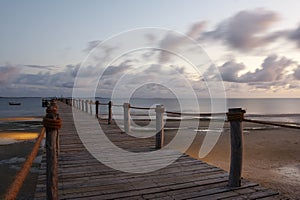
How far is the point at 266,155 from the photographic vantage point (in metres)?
13.2

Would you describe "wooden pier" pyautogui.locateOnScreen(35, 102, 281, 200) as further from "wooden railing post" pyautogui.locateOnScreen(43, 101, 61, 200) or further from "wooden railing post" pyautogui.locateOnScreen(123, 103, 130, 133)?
"wooden railing post" pyautogui.locateOnScreen(123, 103, 130, 133)

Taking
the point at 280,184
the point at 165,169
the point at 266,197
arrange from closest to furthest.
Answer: the point at 266,197, the point at 165,169, the point at 280,184

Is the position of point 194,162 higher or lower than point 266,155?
higher

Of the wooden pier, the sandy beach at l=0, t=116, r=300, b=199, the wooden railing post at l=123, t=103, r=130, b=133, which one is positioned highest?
the wooden railing post at l=123, t=103, r=130, b=133

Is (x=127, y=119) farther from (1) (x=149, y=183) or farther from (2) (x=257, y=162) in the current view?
(1) (x=149, y=183)

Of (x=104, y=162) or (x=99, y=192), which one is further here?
(x=104, y=162)

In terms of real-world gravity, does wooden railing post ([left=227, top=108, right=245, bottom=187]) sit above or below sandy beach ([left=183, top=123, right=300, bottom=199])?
above

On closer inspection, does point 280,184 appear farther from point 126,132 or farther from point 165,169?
point 126,132

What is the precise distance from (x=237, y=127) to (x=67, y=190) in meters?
3.09

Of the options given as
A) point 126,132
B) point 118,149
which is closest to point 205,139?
point 126,132

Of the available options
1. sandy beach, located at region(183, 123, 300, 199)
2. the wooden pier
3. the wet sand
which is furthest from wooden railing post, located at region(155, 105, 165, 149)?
the wet sand

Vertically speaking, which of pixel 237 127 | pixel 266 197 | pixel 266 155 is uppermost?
pixel 237 127

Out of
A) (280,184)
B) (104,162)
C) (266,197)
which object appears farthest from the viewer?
(280,184)

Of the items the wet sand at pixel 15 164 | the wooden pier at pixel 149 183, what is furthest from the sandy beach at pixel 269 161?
the wet sand at pixel 15 164
